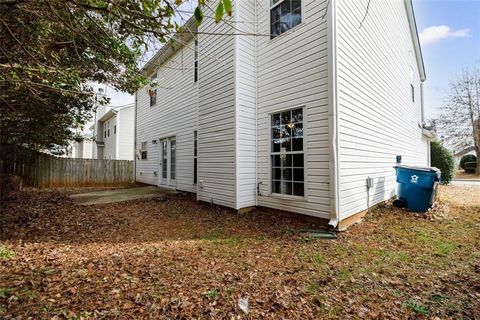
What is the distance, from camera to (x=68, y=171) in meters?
12.8

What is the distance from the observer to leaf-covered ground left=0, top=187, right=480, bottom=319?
7.89ft

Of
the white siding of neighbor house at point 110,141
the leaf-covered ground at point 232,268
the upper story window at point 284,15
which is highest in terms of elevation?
the upper story window at point 284,15

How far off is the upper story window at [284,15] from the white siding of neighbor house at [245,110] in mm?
692

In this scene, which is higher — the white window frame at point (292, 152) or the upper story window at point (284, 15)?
the upper story window at point (284, 15)

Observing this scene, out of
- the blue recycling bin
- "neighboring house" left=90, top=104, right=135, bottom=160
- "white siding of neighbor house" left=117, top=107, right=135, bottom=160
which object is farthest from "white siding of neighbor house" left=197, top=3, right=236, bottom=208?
"white siding of neighbor house" left=117, top=107, right=135, bottom=160

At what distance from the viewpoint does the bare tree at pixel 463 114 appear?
21891 mm

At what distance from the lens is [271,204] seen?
617 cm

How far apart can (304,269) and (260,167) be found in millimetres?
3465

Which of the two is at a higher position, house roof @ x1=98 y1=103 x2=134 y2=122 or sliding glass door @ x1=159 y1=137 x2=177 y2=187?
house roof @ x1=98 y1=103 x2=134 y2=122

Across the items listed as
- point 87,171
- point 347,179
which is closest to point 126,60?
point 347,179

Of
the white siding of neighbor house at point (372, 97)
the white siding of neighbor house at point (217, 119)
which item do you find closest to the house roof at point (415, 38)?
the white siding of neighbor house at point (372, 97)

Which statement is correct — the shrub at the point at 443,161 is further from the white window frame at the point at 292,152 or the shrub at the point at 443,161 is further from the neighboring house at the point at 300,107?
the white window frame at the point at 292,152

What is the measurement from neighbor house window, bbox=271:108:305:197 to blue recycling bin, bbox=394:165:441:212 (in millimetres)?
3342

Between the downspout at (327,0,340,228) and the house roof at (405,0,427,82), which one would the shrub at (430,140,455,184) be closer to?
the house roof at (405,0,427,82)
